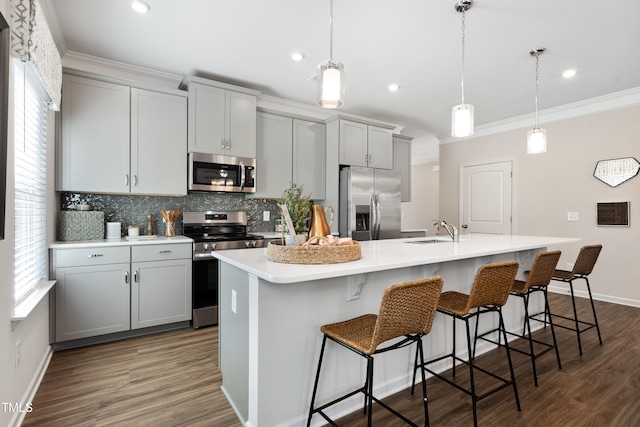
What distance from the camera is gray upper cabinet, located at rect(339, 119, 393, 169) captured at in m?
4.41

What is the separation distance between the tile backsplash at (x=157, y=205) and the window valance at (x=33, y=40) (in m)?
1.28

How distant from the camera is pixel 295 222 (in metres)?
1.85

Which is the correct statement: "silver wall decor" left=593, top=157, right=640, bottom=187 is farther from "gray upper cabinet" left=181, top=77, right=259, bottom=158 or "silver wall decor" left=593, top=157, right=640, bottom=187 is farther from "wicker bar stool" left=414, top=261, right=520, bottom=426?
"gray upper cabinet" left=181, top=77, right=259, bottom=158

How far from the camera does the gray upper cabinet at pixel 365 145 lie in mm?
4414

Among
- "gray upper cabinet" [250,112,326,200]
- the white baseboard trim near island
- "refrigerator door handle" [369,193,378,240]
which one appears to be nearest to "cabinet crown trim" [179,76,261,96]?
"gray upper cabinet" [250,112,326,200]

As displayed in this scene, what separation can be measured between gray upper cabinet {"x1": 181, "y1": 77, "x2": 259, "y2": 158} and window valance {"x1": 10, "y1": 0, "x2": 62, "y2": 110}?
1279mm

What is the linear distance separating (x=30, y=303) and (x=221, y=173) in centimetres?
205

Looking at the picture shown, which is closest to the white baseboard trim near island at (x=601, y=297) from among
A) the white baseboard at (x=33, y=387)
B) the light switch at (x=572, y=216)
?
the light switch at (x=572, y=216)

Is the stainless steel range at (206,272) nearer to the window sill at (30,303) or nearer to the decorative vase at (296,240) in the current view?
the window sill at (30,303)

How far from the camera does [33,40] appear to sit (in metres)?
1.80

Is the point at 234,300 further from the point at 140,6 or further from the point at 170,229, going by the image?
the point at 140,6

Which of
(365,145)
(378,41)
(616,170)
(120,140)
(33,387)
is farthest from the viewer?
(365,145)

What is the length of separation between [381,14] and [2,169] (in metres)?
2.43

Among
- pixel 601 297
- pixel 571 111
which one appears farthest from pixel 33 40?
pixel 601 297
